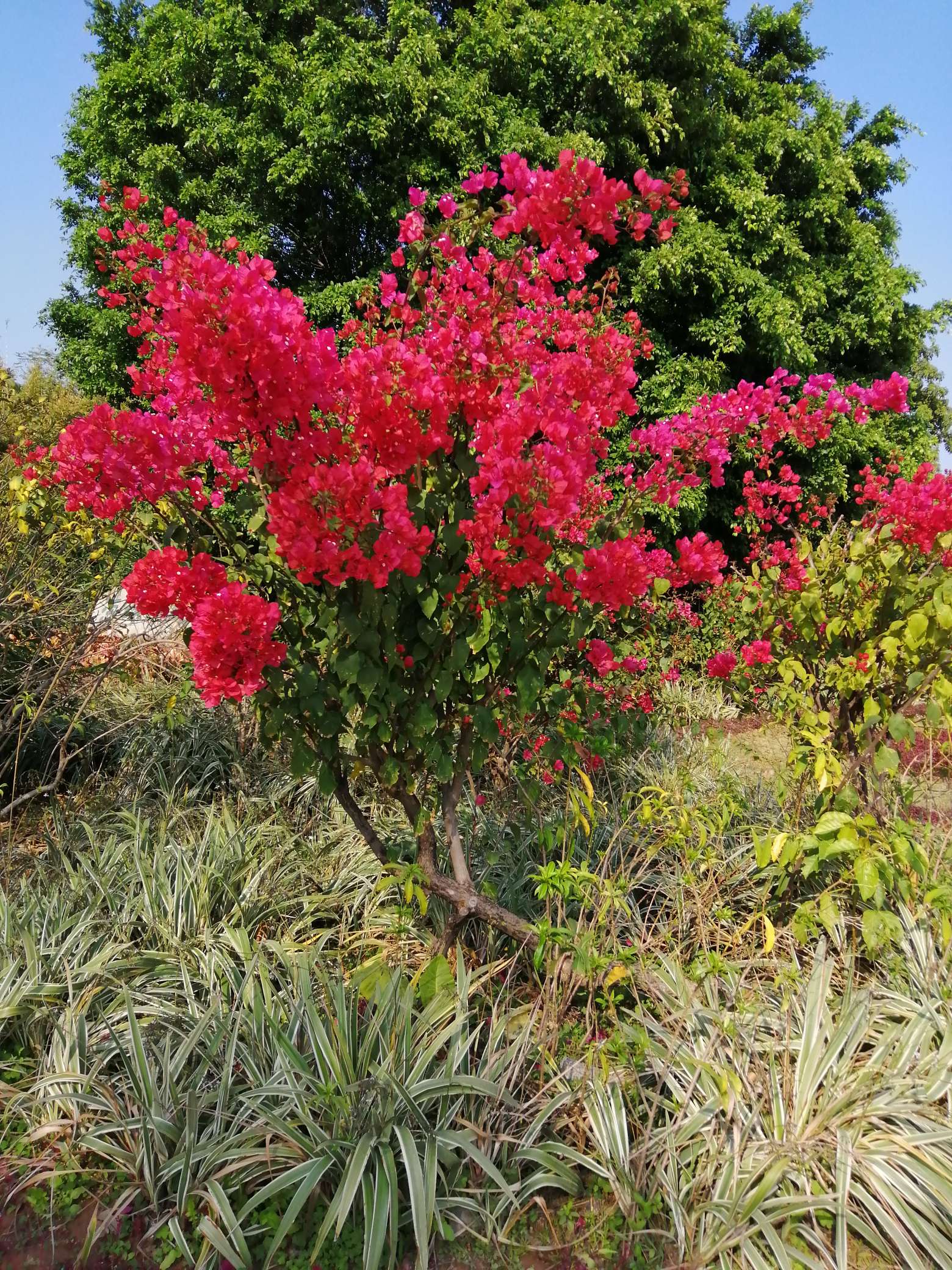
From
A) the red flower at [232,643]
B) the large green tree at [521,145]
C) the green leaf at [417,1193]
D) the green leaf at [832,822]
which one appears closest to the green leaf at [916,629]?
the green leaf at [832,822]

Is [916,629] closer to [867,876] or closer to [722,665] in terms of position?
[867,876]

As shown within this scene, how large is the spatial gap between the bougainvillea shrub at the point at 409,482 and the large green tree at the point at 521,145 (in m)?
6.40

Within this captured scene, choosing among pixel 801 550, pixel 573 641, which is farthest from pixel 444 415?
pixel 801 550

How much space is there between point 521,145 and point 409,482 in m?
7.40

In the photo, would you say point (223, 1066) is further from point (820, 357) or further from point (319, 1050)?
point (820, 357)

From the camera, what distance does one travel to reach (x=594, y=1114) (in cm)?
205

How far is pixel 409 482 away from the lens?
2150 millimetres

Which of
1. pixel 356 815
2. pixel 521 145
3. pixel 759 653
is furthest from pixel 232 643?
Result: pixel 521 145

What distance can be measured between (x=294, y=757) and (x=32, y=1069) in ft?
4.15

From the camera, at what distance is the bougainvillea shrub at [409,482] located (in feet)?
5.99

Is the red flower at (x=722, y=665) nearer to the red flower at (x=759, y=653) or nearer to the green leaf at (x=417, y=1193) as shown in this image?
the red flower at (x=759, y=653)

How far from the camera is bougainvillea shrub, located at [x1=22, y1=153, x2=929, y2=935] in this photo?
183 cm

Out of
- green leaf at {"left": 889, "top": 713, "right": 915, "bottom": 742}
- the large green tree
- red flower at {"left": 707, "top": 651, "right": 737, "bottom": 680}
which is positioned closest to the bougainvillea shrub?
green leaf at {"left": 889, "top": 713, "right": 915, "bottom": 742}

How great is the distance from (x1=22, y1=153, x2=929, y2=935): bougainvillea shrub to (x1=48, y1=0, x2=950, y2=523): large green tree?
21.0 feet
